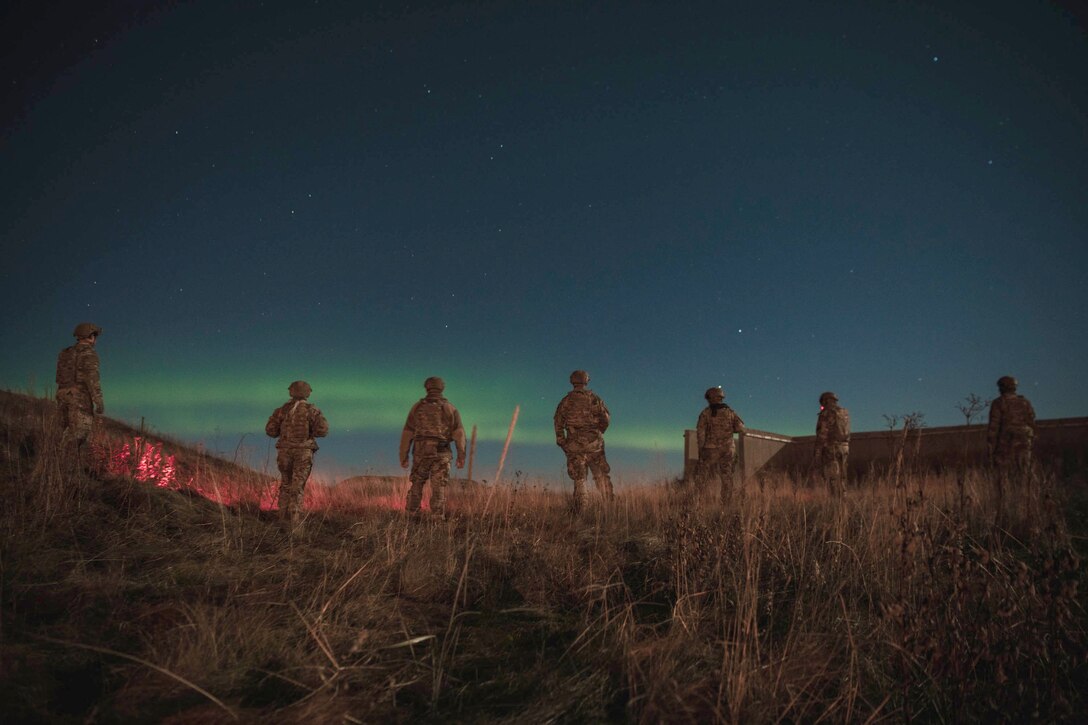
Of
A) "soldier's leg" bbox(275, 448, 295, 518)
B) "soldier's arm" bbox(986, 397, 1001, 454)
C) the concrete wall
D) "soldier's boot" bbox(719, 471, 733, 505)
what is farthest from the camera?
the concrete wall

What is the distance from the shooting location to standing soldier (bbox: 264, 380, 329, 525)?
27.3 feet

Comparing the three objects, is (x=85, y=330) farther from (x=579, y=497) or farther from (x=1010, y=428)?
(x=1010, y=428)

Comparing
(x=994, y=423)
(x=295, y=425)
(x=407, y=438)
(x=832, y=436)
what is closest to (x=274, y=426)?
(x=295, y=425)

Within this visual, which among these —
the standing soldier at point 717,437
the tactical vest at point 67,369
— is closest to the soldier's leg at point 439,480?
the standing soldier at point 717,437

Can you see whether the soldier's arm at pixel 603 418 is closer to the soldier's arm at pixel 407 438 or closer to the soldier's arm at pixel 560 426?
the soldier's arm at pixel 560 426

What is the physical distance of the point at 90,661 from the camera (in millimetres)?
2994

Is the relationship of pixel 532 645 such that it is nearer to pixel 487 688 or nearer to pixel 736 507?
pixel 487 688

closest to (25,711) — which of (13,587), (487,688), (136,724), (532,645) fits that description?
(136,724)

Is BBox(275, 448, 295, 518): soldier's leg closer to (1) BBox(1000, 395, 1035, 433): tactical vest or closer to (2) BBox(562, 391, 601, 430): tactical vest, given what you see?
(2) BBox(562, 391, 601, 430): tactical vest

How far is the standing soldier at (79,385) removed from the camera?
882 centimetres

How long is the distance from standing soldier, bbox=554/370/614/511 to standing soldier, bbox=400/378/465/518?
1906 mm

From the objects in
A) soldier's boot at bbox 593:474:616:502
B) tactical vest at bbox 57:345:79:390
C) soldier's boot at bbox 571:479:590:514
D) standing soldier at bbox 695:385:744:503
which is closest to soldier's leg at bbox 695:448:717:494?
standing soldier at bbox 695:385:744:503

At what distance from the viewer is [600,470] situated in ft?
34.0

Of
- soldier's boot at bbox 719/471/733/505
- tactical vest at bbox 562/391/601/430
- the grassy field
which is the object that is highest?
tactical vest at bbox 562/391/601/430
